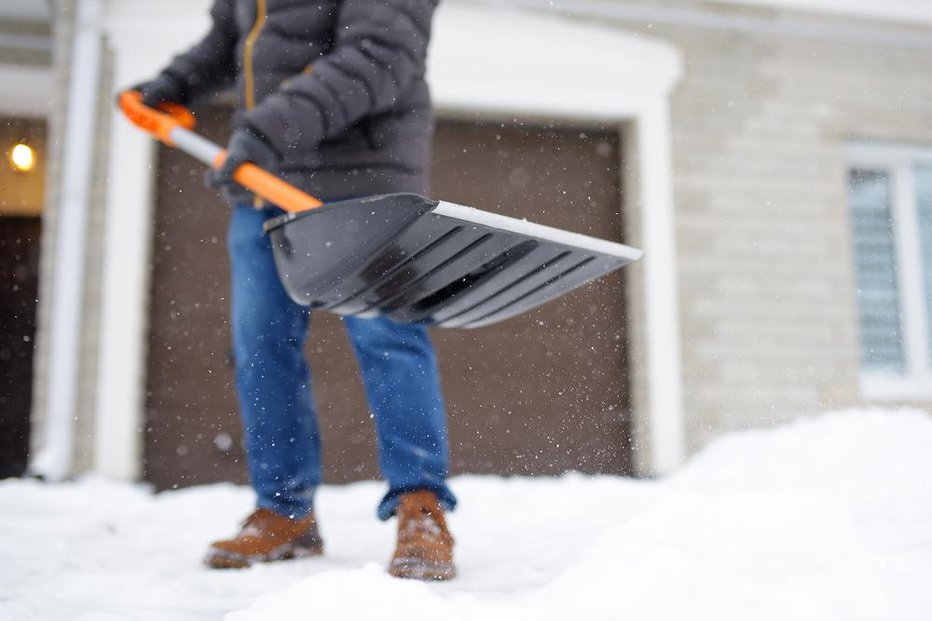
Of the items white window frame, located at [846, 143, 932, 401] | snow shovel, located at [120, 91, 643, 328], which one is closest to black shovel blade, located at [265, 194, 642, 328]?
snow shovel, located at [120, 91, 643, 328]

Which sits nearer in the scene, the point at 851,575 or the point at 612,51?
the point at 851,575

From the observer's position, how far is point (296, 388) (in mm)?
1704

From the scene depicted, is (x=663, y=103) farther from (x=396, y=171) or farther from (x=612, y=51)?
(x=396, y=171)

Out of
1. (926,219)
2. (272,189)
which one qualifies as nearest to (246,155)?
(272,189)

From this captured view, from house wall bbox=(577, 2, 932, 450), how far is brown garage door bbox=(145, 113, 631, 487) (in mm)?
437

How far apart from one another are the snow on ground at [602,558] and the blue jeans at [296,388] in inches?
8.1

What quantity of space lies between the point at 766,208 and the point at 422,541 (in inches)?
136

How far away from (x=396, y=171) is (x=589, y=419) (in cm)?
267

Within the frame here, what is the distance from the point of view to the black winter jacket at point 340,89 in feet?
4.83

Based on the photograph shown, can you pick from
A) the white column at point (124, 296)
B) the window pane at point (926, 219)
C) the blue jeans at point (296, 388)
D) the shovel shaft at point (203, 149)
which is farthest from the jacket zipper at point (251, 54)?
the window pane at point (926, 219)

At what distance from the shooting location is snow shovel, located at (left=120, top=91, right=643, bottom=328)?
128 cm

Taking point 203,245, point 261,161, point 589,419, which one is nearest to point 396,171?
point 261,161

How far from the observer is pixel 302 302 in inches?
57.8

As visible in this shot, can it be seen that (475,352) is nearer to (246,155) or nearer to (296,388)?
(296,388)
